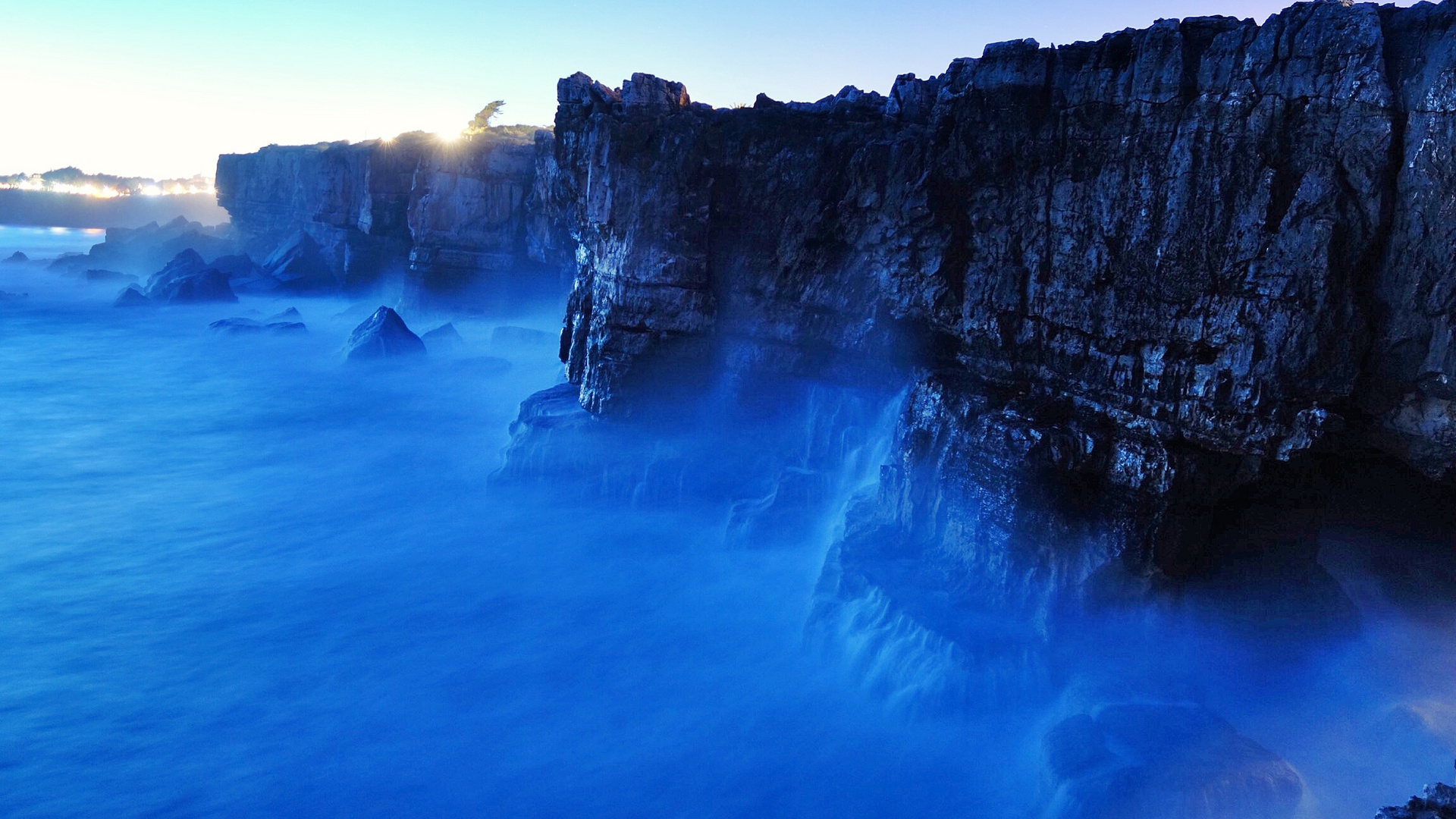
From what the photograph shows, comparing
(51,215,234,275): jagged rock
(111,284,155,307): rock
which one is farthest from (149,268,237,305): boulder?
(51,215,234,275): jagged rock

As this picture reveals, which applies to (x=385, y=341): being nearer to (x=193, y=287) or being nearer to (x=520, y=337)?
(x=520, y=337)

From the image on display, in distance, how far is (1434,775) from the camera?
8055 millimetres

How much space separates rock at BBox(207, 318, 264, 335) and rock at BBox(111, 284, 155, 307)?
31.7 feet

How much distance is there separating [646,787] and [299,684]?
495 centimetres

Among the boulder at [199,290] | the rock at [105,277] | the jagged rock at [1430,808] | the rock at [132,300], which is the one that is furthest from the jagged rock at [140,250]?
the jagged rock at [1430,808]

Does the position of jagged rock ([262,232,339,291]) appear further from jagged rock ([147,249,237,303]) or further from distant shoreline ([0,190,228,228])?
distant shoreline ([0,190,228,228])

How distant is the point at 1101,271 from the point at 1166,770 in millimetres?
5785

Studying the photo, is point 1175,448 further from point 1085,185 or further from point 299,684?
point 299,684

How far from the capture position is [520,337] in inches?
1166

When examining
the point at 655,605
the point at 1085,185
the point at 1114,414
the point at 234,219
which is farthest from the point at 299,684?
the point at 234,219

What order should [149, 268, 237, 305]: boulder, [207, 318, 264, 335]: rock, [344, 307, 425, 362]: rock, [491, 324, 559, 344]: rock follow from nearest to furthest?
1. [344, 307, 425, 362]: rock
2. [491, 324, 559, 344]: rock
3. [207, 318, 264, 335]: rock
4. [149, 268, 237, 305]: boulder

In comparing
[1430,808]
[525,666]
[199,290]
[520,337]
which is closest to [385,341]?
[520,337]

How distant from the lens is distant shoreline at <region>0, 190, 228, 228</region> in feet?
291

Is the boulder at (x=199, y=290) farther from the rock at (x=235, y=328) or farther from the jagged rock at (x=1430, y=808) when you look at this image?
the jagged rock at (x=1430, y=808)
